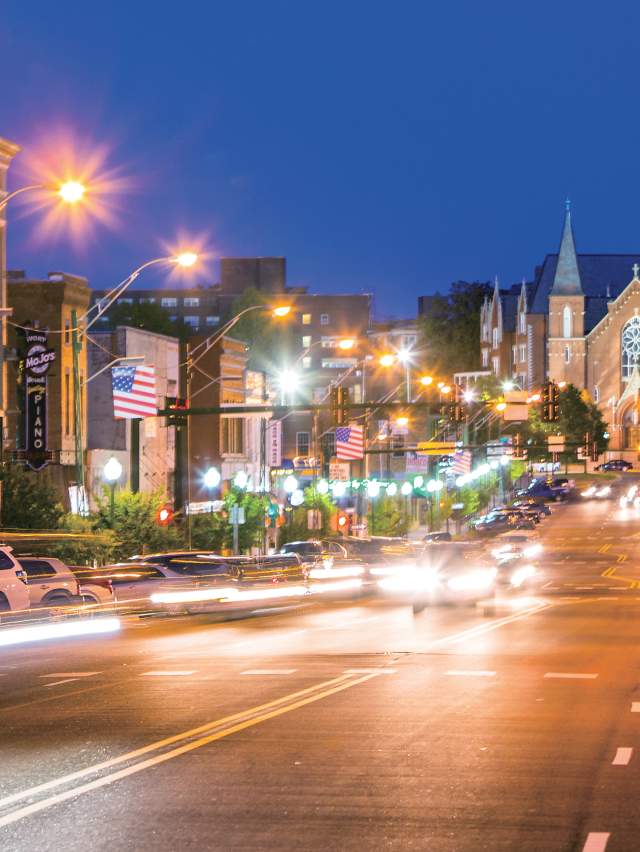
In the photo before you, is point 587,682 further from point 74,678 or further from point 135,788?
point 135,788

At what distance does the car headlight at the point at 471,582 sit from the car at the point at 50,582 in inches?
375

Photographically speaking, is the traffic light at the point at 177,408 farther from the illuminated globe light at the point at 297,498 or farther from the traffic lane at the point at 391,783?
the illuminated globe light at the point at 297,498

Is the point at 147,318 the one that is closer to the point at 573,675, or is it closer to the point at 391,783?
the point at 573,675

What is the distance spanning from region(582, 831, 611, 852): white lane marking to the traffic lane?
7 centimetres

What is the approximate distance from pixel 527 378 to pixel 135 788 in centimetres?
16053

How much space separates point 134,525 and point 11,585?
16.8 m

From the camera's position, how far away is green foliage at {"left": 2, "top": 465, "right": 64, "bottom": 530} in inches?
1721

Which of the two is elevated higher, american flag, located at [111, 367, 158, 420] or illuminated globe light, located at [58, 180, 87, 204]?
illuminated globe light, located at [58, 180, 87, 204]

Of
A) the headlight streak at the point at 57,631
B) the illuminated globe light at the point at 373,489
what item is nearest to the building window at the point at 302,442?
the illuminated globe light at the point at 373,489

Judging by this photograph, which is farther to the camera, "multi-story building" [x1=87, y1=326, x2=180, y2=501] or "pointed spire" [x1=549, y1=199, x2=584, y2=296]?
"pointed spire" [x1=549, y1=199, x2=584, y2=296]

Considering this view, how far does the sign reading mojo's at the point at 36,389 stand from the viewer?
49.2 metres

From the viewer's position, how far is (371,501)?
7819cm

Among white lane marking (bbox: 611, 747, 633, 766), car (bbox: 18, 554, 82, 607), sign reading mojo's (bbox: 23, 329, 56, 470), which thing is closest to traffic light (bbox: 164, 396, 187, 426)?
car (bbox: 18, 554, 82, 607)

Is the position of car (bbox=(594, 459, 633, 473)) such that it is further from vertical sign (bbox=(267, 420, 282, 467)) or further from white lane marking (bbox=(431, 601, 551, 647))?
white lane marking (bbox=(431, 601, 551, 647))
